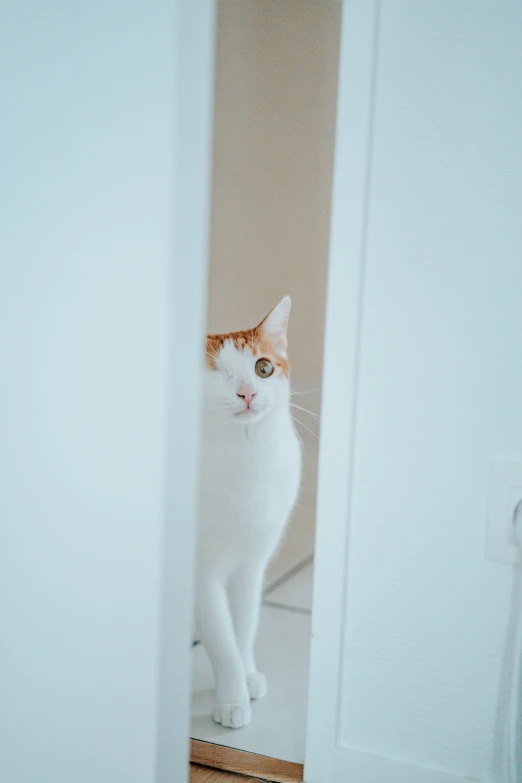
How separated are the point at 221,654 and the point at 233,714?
79 mm

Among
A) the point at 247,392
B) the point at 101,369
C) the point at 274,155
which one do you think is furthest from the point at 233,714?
the point at 274,155

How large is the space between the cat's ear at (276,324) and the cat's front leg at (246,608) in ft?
1.13

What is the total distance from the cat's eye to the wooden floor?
520 mm

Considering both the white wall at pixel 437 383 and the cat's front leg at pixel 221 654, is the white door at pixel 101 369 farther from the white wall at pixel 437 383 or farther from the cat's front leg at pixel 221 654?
the cat's front leg at pixel 221 654

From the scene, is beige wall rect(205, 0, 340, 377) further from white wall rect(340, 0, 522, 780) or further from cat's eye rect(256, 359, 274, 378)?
white wall rect(340, 0, 522, 780)

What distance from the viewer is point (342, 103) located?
0.71 m

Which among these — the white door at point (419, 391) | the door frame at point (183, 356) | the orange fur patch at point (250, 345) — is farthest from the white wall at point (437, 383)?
the door frame at point (183, 356)

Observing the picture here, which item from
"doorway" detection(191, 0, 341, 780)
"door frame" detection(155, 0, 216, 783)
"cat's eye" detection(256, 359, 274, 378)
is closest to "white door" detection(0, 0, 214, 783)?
"door frame" detection(155, 0, 216, 783)

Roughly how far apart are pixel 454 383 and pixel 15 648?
1.66 ft

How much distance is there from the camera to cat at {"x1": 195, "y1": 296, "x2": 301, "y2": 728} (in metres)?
0.93

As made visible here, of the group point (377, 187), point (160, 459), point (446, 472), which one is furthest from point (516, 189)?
point (160, 459)

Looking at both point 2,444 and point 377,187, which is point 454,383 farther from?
point 2,444

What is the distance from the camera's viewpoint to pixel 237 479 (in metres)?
0.95

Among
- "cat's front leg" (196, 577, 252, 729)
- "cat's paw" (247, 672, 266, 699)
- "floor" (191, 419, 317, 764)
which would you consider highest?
"cat's front leg" (196, 577, 252, 729)
